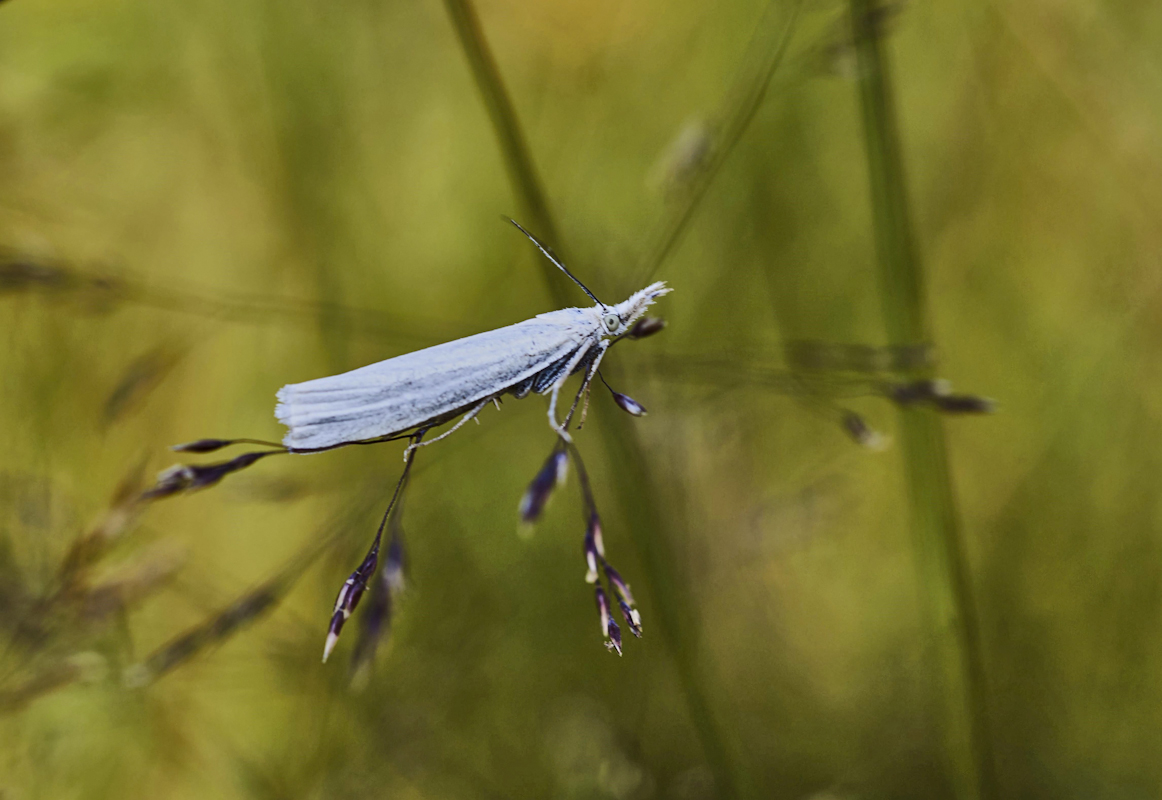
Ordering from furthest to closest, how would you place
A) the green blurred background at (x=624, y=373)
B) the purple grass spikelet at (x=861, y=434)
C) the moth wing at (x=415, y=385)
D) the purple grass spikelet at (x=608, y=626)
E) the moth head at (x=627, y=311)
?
1. the green blurred background at (x=624, y=373)
2. the purple grass spikelet at (x=861, y=434)
3. the moth head at (x=627, y=311)
4. the moth wing at (x=415, y=385)
5. the purple grass spikelet at (x=608, y=626)

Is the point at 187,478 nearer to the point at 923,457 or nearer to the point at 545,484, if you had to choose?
the point at 545,484

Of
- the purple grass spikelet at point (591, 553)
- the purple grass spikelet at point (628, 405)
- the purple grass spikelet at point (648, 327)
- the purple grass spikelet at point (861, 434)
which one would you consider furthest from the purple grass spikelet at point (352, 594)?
the purple grass spikelet at point (861, 434)

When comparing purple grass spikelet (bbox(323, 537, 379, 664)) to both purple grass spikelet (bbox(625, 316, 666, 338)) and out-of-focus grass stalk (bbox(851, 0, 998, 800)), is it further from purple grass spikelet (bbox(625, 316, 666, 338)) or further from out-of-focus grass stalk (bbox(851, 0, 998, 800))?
out-of-focus grass stalk (bbox(851, 0, 998, 800))

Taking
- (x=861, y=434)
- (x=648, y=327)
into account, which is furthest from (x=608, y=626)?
(x=861, y=434)

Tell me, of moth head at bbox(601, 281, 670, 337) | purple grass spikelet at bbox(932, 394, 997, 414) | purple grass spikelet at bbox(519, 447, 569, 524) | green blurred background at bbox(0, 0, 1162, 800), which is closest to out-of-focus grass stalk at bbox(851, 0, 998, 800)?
purple grass spikelet at bbox(932, 394, 997, 414)

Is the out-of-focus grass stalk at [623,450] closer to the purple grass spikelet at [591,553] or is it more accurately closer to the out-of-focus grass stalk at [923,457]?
the purple grass spikelet at [591,553]
